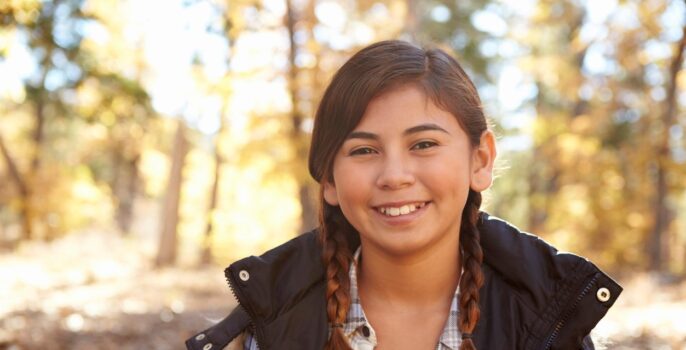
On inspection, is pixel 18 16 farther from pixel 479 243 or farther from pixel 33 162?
pixel 33 162

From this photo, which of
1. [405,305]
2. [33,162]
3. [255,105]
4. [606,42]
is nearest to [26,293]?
[255,105]

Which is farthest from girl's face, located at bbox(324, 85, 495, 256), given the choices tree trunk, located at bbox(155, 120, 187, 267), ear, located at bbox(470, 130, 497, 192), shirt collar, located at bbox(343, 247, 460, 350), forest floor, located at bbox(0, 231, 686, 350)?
tree trunk, located at bbox(155, 120, 187, 267)

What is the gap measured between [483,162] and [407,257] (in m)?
0.48

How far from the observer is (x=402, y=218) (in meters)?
2.44

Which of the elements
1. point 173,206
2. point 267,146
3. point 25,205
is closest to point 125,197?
point 25,205

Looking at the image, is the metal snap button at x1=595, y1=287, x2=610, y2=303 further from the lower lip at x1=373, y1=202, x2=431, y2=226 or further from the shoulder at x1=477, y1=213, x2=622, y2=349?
the lower lip at x1=373, y1=202, x2=431, y2=226

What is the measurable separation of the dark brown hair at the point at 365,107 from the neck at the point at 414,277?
7cm

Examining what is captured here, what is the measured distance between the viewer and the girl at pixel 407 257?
97.0 inches

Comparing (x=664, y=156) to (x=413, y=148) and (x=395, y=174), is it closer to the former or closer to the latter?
(x=413, y=148)

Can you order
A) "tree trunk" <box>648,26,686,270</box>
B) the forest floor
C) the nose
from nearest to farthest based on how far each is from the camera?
the nose, the forest floor, "tree trunk" <box>648,26,686,270</box>

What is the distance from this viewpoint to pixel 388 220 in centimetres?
245

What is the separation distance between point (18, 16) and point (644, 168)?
11919 millimetres

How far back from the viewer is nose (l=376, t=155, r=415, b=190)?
7.78 ft

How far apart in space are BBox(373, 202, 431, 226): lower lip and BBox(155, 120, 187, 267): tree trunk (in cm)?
1501
